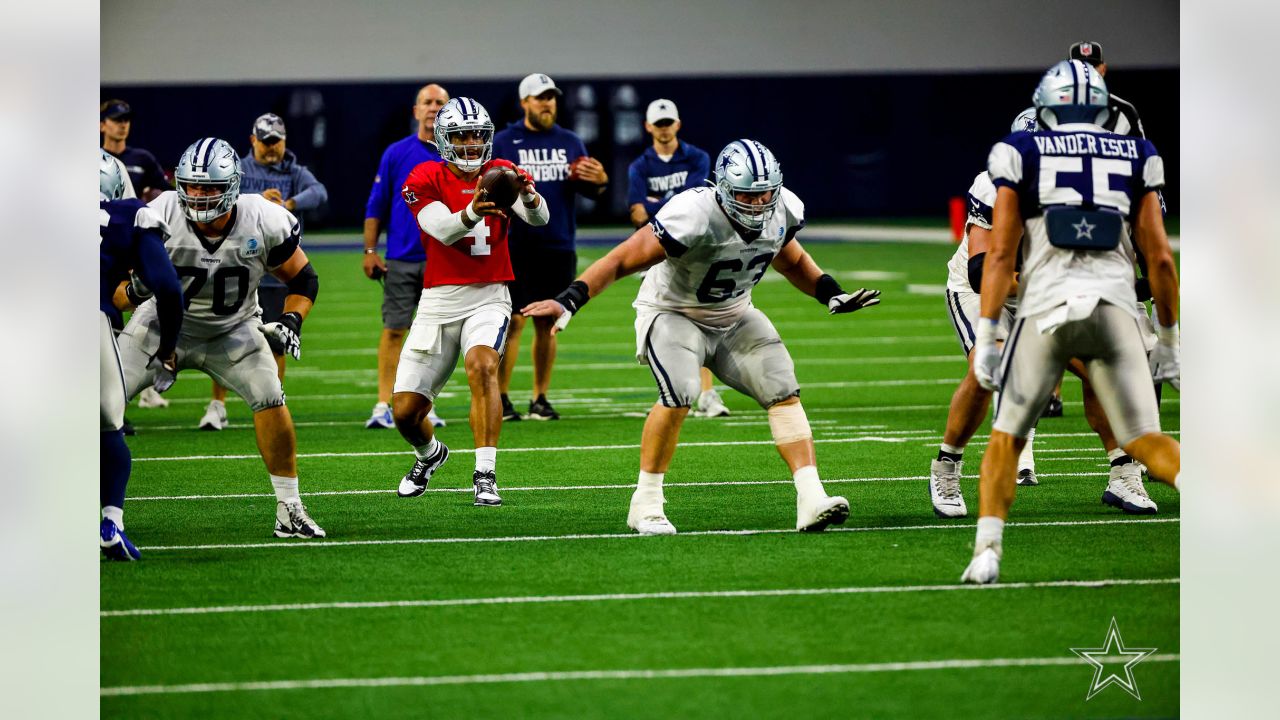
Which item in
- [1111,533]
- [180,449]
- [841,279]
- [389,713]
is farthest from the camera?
[841,279]

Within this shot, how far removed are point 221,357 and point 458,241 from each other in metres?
1.12

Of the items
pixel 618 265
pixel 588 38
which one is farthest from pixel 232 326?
pixel 588 38

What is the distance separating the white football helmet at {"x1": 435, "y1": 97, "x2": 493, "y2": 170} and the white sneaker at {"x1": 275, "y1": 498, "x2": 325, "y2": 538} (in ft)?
4.87

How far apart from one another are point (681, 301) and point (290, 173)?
11.8ft

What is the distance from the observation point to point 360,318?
46.9 feet

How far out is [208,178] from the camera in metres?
5.47

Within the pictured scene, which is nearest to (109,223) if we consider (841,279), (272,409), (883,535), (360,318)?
(272,409)

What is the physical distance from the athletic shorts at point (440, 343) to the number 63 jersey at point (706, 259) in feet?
2.29

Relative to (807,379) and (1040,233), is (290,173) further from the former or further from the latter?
(1040,233)

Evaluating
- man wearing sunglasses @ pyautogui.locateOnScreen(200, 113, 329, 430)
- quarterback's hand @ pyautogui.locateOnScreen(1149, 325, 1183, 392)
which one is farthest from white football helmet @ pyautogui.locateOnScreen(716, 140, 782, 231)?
man wearing sunglasses @ pyautogui.locateOnScreen(200, 113, 329, 430)

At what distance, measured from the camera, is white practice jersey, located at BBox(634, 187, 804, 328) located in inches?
215

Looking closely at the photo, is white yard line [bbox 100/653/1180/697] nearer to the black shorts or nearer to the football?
the football

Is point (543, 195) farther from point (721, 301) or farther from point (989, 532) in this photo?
point (989, 532)

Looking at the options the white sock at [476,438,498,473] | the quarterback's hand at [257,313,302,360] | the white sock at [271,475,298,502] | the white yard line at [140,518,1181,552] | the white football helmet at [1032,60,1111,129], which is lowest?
the white yard line at [140,518,1181,552]
